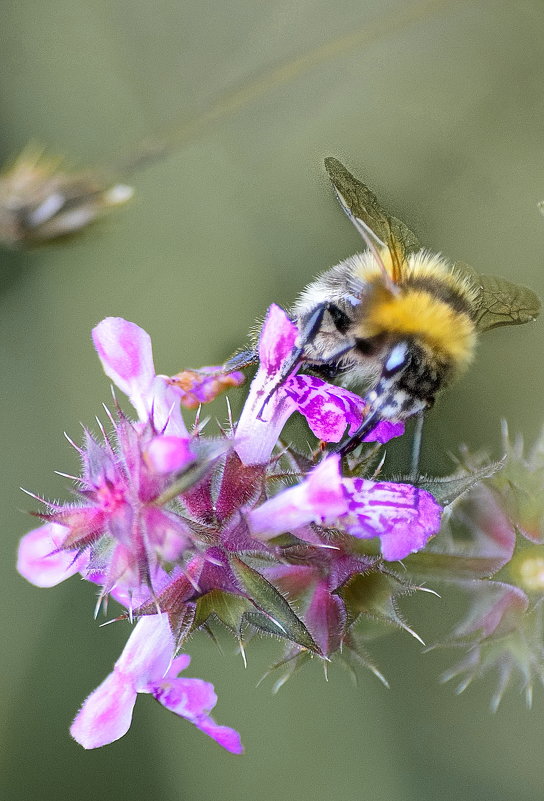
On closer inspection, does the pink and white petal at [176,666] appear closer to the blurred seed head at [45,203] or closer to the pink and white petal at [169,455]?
the pink and white petal at [169,455]

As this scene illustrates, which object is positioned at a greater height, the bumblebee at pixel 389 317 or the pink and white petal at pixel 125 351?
the pink and white petal at pixel 125 351

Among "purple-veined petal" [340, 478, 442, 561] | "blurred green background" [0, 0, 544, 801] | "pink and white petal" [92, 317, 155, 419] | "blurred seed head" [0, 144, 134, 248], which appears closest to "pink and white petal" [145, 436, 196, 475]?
"purple-veined petal" [340, 478, 442, 561]

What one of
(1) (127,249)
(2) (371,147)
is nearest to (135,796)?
(1) (127,249)

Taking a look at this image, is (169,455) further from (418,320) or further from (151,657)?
(418,320)

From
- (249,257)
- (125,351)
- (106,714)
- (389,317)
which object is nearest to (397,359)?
(389,317)

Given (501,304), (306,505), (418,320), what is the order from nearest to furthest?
(306,505)
(418,320)
(501,304)

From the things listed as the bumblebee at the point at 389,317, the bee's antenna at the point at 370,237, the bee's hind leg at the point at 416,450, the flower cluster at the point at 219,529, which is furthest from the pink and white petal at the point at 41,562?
the bee's antenna at the point at 370,237

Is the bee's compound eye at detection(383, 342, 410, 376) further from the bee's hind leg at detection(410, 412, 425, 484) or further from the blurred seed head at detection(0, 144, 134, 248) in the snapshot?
the blurred seed head at detection(0, 144, 134, 248)
